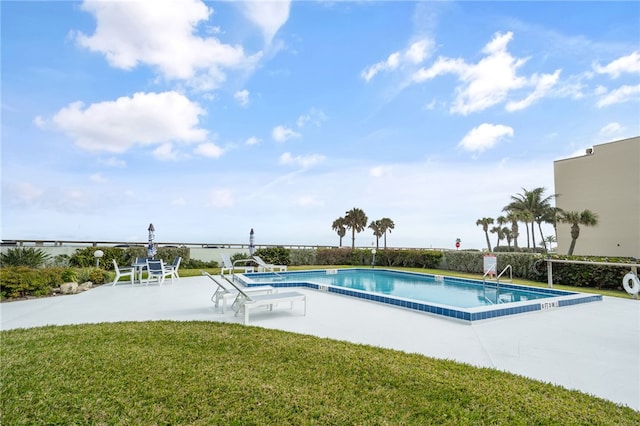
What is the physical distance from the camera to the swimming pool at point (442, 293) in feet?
19.8

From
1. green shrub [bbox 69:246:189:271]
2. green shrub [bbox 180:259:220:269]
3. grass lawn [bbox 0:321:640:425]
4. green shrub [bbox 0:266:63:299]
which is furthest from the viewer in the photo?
green shrub [bbox 180:259:220:269]

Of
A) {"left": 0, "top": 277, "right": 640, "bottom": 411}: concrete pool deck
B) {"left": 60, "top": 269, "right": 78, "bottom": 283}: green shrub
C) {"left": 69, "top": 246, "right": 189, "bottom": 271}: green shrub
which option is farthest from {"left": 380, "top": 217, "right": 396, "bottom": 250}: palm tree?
{"left": 60, "top": 269, "right": 78, "bottom": 283}: green shrub

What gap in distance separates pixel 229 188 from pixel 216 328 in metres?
12.0

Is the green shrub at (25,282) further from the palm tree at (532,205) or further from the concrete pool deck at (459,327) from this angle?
the palm tree at (532,205)

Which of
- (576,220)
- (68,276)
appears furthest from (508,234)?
(68,276)

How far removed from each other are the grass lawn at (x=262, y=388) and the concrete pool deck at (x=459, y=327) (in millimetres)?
533

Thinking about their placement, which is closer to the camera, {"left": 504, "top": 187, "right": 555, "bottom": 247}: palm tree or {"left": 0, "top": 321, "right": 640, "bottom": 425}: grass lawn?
{"left": 0, "top": 321, "right": 640, "bottom": 425}: grass lawn

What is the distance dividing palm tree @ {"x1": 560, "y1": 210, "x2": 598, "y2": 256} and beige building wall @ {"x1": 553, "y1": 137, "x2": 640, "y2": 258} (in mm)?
512

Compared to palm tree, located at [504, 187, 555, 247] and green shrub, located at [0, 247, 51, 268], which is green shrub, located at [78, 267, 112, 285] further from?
palm tree, located at [504, 187, 555, 247]

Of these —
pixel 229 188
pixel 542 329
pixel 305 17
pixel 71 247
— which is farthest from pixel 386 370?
pixel 71 247

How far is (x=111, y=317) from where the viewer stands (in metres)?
5.46

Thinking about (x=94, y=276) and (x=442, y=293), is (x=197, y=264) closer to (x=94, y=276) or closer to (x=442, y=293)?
(x=94, y=276)

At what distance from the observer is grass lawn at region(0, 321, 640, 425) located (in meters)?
2.44

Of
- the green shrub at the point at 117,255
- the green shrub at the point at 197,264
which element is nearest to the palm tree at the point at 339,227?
the green shrub at the point at 197,264
